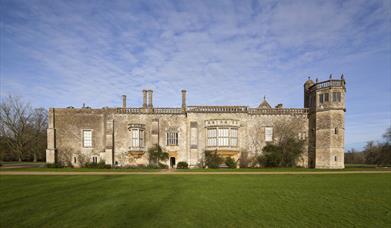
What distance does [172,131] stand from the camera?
87.7 ft

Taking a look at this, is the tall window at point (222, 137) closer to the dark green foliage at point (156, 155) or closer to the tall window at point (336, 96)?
the dark green foliage at point (156, 155)

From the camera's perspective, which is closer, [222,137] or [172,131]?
[222,137]

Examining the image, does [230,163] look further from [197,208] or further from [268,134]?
[197,208]

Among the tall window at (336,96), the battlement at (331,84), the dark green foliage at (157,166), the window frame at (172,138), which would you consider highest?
the battlement at (331,84)

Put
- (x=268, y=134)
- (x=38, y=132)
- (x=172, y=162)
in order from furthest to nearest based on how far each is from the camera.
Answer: (x=38, y=132), (x=172, y=162), (x=268, y=134)

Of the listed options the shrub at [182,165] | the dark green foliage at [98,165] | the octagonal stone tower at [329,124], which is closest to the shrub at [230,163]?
the shrub at [182,165]

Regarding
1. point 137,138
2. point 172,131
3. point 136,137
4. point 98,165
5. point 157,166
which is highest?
point 172,131

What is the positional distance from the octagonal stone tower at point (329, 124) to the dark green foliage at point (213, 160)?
451 inches

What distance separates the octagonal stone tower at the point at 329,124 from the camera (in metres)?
23.7

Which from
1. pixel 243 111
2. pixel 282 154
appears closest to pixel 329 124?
pixel 282 154

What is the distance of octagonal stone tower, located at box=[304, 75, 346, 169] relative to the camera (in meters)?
23.7

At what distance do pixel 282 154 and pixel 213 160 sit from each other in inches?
331

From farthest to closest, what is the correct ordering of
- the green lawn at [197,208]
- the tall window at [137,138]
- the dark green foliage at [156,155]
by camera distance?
the tall window at [137,138], the dark green foliage at [156,155], the green lawn at [197,208]

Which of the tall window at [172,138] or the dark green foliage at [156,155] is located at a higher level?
the tall window at [172,138]
